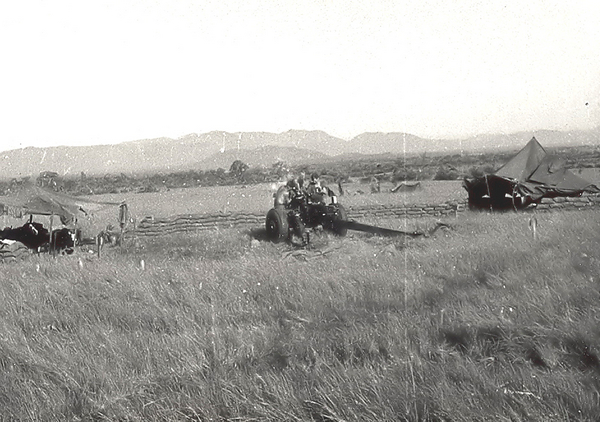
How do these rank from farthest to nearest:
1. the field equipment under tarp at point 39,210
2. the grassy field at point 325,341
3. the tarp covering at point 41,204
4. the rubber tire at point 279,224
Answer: the tarp covering at point 41,204
the field equipment under tarp at point 39,210
the rubber tire at point 279,224
the grassy field at point 325,341

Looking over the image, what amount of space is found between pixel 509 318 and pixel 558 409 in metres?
1.42

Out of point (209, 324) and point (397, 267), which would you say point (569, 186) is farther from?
point (209, 324)

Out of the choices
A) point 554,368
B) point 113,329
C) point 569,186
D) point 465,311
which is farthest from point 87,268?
point 569,186

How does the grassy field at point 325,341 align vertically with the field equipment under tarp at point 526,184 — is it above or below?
below

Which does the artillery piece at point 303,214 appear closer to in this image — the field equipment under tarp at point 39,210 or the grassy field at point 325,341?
the field equipment under tarp at point 39,210

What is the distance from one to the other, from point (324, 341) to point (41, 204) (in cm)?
1257

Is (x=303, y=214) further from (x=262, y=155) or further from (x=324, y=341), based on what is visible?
(x=262, y=155)

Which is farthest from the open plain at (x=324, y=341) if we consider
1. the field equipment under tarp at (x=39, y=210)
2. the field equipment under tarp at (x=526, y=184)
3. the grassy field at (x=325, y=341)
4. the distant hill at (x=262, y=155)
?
the distant hill at (x=262, y=155)

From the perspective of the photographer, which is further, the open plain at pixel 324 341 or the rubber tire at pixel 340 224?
the rubber tire at pixel 340 224

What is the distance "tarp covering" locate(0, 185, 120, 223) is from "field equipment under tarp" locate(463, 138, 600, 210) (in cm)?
983

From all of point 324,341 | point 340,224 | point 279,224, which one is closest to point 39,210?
point 279,224

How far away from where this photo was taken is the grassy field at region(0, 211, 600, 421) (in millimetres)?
4090

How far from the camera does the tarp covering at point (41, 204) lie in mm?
15602

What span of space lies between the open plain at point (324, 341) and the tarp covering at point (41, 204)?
27.4 feet
